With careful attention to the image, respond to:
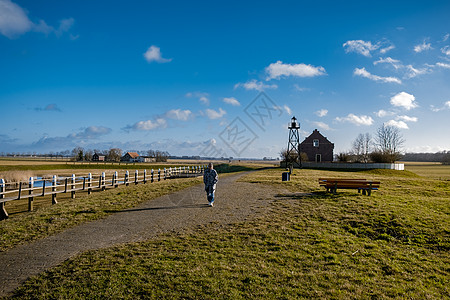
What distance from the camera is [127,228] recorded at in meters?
9.30

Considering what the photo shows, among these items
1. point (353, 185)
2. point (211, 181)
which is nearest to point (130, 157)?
point (211, 181)

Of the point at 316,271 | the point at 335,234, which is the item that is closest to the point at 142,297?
the point at 316,271

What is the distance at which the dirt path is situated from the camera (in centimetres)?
639

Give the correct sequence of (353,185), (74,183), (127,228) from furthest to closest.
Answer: (74,183)
(353,185)
(127,228)

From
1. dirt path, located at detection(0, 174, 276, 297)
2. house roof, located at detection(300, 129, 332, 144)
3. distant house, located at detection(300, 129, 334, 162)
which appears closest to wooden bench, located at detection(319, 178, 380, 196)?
dirt path, located at detection(0, 174, 276, 297)

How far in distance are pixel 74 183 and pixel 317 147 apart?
163ft

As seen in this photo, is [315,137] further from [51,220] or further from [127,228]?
[51,220]

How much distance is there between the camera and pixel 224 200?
46.8 ft

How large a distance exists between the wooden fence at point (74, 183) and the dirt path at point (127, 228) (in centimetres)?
687

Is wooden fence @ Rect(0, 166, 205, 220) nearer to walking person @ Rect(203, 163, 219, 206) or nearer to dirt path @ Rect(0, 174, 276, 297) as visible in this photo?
dirt path @ Rect(0, 174, 276, 297)

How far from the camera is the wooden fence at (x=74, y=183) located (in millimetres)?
15118

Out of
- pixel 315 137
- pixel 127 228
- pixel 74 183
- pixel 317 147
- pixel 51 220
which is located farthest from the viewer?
pixel 315 137

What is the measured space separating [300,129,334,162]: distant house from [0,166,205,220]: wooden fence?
2584cm

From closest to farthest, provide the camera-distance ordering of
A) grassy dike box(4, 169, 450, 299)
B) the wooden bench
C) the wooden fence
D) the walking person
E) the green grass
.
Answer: grassy dike box(4, 169, 450, 299), the green grass, the walking person, the wooden fence, the wooden bench
